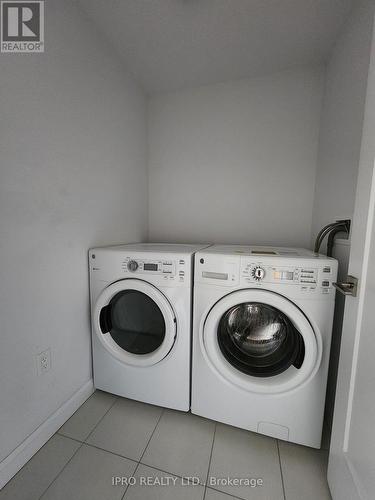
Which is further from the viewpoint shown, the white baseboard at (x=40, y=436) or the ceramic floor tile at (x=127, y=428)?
the ceramic floor tile at (x=127, y=428)

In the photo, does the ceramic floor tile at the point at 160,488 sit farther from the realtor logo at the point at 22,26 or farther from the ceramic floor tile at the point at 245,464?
the realtor logo at the point at 22,26

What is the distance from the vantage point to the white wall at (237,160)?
62.3 inches

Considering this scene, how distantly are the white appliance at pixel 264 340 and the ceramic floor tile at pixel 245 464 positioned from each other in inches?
3.1

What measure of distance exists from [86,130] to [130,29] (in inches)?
25.5

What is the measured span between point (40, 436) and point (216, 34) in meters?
2.32

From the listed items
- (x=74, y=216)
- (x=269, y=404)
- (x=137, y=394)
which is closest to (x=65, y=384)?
(x=137, y=394)

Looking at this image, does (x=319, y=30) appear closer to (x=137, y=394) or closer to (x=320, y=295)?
(x=320, y=295)

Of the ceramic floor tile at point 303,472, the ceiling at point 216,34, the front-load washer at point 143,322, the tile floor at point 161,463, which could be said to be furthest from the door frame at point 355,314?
the ceiling at point 216,34

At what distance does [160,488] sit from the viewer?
0.86m

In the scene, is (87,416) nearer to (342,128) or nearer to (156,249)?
(156,249)

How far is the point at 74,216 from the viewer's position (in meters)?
1.14

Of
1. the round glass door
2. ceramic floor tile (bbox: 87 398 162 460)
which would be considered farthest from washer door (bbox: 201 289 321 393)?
ceramic floor tile (bbox: 87 398 162 460)

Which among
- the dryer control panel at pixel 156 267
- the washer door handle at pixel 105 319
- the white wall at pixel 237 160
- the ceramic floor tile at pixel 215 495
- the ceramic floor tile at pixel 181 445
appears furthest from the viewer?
the white wall at pixel 237 160

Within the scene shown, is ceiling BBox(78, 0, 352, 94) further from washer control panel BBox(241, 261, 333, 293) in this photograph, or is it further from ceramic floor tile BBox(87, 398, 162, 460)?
ceramic floor tile BBox(87, 398, 162, 460)
